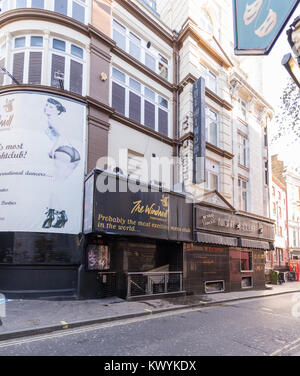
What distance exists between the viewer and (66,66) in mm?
12680

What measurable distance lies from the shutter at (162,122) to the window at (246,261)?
8945 mm

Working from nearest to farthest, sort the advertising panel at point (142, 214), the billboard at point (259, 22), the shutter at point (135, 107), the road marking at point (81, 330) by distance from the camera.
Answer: the billboard at point (259, 22)
the road marking at point (81, 330)
the advertising panel at point (142, 214)
the shutter at point (135, 107)

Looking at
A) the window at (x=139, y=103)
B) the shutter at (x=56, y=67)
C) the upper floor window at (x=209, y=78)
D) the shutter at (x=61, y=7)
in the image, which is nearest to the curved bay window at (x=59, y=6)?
the shutter at (x=61, y=7)

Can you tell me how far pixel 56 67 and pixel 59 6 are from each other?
10.1 feet

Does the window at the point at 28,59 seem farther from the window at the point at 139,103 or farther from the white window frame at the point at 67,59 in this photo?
the window at the point at 139,103

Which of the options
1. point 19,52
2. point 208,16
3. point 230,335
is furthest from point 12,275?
point 208,16

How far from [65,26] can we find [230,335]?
1376 centimetres

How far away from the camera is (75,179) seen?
1182cm

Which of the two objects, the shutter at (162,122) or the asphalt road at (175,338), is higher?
the shutter at (162,122)

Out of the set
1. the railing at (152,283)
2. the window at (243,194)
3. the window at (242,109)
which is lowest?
the railing at (152,283)

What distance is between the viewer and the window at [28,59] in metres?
12.1

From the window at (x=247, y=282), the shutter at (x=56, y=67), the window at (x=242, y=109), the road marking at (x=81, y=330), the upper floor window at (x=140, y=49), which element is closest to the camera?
the road marking at (x=81, y=330)

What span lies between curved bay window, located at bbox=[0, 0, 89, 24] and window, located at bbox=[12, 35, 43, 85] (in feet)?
5.09

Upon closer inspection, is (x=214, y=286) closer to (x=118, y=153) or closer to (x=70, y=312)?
(x=118, y=153)
